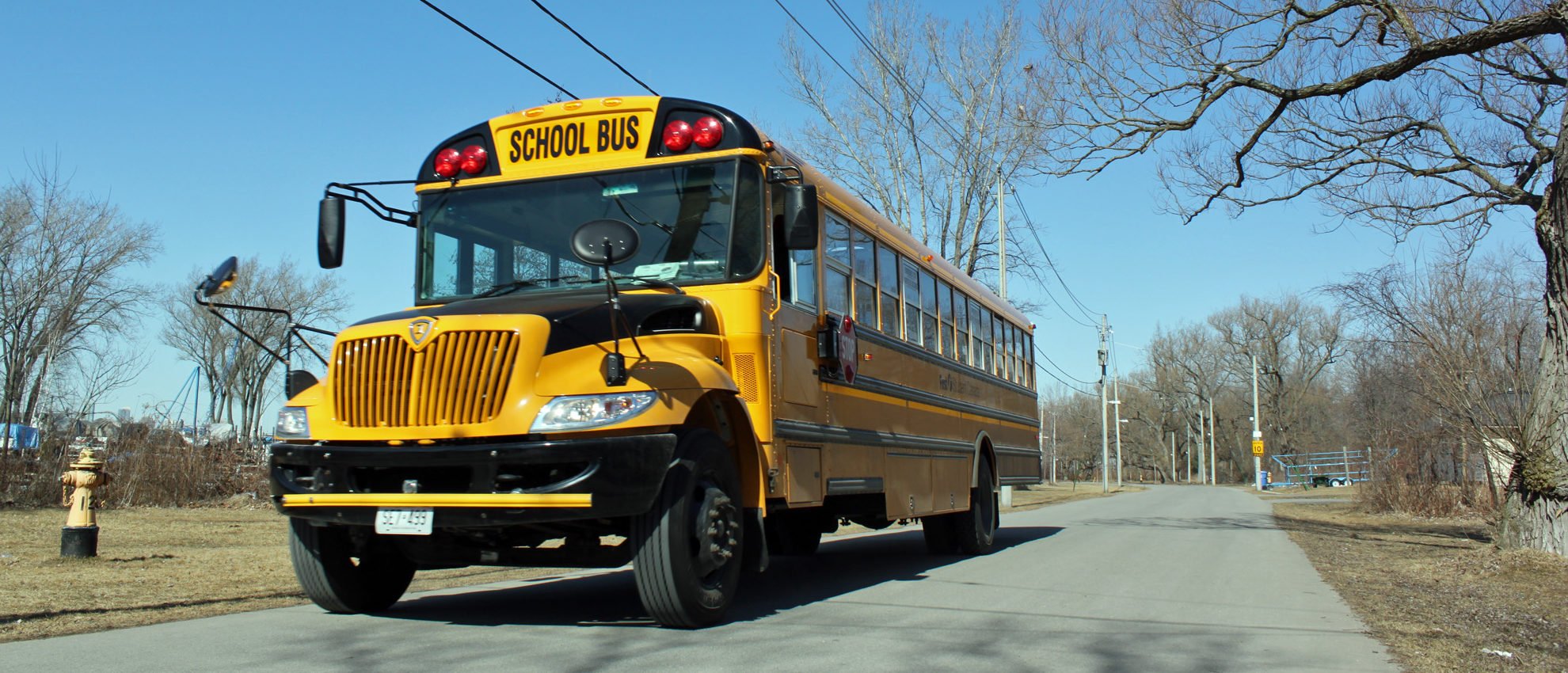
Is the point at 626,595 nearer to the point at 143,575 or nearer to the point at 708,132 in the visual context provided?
Answer: the point at 708,132

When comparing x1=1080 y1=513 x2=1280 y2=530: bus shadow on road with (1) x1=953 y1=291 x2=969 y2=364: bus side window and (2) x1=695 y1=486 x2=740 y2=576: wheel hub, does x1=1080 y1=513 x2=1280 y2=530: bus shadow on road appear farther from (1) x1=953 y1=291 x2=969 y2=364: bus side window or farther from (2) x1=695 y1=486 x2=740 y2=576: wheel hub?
(2) x1=695 y1=486 x2=740 y2=576: wheel hub

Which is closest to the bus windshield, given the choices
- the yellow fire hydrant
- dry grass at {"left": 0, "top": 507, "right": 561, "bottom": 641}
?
dry grass at {"left": 0, "top": 507, "right": 561, "bottom": 641}

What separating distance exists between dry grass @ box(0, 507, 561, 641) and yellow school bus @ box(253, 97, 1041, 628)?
125 cm

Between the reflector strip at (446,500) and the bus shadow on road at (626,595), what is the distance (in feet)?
3.42

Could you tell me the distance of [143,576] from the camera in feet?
29.9

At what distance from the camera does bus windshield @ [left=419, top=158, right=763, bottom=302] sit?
21.9 feet

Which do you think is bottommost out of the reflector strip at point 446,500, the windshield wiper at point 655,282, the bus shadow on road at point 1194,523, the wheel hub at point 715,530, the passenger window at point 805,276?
the bus shadow on road at point 1194,523

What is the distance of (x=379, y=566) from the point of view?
267 inches

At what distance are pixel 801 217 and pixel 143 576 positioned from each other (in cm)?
620

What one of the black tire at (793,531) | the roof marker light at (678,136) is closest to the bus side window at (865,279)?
the black tire at (793,531)

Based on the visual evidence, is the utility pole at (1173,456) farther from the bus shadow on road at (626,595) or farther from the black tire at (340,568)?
the black tire at (340,568)

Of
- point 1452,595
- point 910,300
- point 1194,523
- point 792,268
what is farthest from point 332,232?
point 1194,523

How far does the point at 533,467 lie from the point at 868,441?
3.42 m

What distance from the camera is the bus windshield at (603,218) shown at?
668cm
